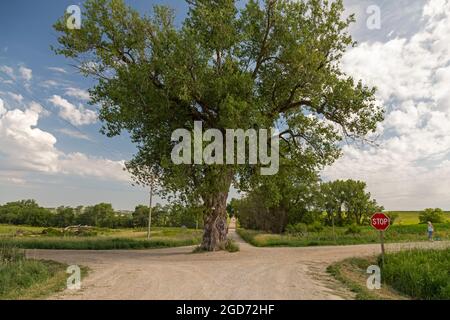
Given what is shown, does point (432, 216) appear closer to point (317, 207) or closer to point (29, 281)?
point (317, 207)

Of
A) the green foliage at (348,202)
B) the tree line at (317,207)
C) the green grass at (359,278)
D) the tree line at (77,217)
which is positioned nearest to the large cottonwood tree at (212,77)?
the green grass at (359,278)

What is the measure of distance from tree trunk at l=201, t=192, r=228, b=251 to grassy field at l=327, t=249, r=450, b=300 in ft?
29.6

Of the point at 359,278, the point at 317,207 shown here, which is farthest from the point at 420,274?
the point at 317,207

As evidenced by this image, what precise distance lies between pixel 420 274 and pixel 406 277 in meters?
0.55

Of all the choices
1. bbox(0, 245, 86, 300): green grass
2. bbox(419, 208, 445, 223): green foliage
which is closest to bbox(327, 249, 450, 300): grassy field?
bbox(0, 245, 86, 300): green grass

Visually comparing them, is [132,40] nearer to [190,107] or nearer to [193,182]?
[190,107]

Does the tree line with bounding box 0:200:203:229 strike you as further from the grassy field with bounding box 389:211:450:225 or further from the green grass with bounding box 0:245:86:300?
the green grass with bounding box 0:245:86:300

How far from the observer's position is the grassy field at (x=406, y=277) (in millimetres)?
12078

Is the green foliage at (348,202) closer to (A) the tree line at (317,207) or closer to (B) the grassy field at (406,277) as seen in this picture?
(A) the tree line at (317,207)

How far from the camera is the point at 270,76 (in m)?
26.2

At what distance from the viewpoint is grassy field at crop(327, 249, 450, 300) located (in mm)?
12078

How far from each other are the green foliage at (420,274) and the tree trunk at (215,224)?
10.8m
